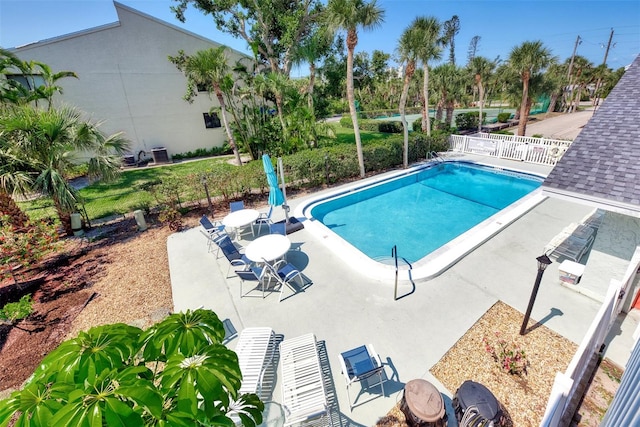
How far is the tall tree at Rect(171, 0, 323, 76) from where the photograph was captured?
66.5 ft

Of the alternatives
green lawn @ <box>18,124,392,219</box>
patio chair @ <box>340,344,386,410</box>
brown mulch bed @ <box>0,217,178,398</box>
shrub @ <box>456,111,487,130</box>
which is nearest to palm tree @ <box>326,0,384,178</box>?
green lawn @ <box>18,124,392,219</box>

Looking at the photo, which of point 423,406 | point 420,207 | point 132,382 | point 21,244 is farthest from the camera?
point 420,207

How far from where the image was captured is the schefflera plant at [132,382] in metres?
1.54

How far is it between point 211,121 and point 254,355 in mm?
23104

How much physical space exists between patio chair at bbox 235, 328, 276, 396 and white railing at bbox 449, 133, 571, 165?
64.2ft

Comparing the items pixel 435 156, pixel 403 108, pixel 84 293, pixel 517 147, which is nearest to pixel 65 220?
pixel 84 293

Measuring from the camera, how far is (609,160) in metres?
5.80

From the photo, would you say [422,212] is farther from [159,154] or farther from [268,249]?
[159,154]

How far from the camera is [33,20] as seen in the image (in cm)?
1073

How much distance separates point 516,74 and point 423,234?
19.1 metres

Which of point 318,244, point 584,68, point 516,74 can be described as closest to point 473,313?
point 318,244

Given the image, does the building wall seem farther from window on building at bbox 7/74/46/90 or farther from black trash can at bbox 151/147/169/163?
window on building at bbox 7/74/46/90

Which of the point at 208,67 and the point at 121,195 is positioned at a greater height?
the point at 208,67

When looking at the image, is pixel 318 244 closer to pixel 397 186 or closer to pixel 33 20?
pixel 397 186
